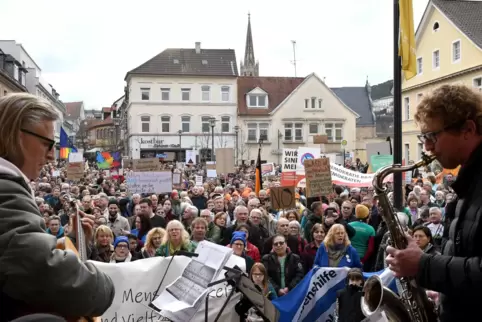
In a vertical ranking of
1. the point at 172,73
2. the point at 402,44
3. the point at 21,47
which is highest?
the point at 21,47

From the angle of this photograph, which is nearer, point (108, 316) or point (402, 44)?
point (108, 316)

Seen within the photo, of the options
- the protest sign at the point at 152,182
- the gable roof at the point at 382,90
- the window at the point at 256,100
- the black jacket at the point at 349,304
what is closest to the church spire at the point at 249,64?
the window at the point at 256,100

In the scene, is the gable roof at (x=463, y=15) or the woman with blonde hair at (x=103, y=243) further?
the gable roof at (x=463, y=15)

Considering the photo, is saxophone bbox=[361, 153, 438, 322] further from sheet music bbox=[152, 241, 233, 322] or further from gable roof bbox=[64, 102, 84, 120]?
gable roof bbox=[64, 102, 84, 120]

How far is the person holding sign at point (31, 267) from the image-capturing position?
1.65 meters

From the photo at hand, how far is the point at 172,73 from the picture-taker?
2295 inches

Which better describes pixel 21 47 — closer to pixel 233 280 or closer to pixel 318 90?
pixel 318 90

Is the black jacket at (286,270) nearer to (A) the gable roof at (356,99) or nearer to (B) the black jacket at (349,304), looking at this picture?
(B) the black jacket at (349,304)

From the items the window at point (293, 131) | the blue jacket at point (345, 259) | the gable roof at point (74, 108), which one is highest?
the gable roof at point (74, 108)

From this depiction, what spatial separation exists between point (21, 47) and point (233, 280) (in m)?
72.9

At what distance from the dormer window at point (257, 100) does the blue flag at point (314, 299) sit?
2073 inches

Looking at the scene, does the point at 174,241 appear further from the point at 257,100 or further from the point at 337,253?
the point at 257,100

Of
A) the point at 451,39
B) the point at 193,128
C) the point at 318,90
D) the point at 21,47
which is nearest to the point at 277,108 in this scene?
the point at 318,90

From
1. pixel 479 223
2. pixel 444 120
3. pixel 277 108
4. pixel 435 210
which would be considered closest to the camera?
pixel 479 223
